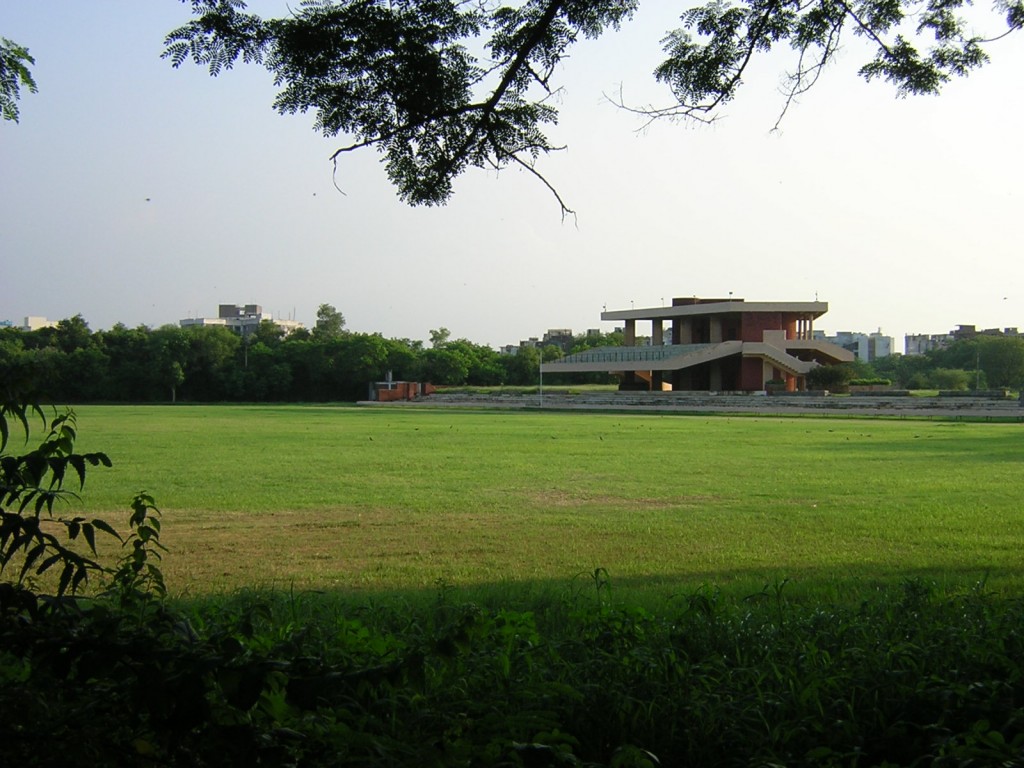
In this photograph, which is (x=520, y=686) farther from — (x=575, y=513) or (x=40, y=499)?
(x=575, y=513)

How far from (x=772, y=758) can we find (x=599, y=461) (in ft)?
55.4

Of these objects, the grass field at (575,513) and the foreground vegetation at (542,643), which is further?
the grass field at (575,513)

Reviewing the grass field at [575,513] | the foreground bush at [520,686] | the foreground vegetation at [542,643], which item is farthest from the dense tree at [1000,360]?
the foreground bush at [520,686]

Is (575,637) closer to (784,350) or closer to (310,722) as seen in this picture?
(310,722)

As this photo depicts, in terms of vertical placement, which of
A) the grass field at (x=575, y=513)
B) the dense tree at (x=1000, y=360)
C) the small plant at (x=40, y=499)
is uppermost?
the dense tree at (x=1000, y=360)

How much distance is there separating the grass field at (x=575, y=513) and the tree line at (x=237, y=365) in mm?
60389

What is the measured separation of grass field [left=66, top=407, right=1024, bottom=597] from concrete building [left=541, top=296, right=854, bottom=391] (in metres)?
54.4

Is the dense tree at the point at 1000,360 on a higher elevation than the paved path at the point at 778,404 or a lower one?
higher

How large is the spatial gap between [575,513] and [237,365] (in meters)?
79.5

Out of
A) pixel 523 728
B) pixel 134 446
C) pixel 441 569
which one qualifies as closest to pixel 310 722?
pixel 523 728

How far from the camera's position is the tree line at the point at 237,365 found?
81062 mm

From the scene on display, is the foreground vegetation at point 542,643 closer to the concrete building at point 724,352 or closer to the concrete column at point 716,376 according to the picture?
the concrete building at point 724,352

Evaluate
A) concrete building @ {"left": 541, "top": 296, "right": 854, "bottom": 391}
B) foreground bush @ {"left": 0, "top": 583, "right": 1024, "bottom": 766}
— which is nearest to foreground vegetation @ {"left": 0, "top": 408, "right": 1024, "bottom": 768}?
foreground bush @ {"left": 0, "top": 583, "right": 1024, "bottom": 766}

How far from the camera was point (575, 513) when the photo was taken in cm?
1202
